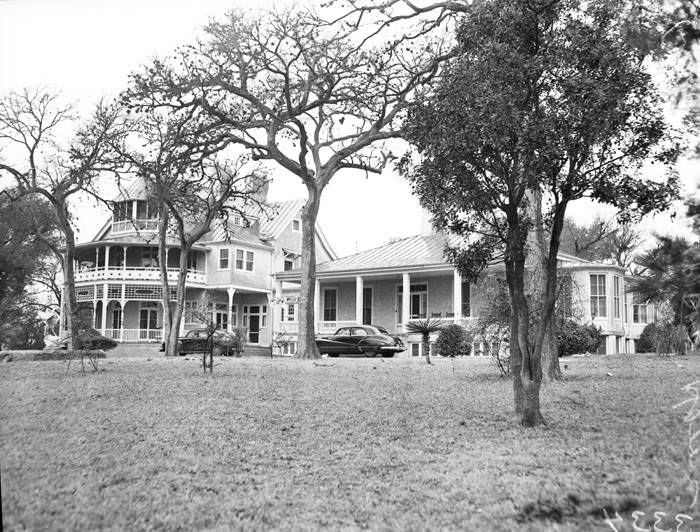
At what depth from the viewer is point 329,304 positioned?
2895 centimetres

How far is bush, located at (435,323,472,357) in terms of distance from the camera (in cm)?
2031

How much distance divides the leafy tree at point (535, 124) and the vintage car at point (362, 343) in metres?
15.5

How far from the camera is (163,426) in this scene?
6.54 meters

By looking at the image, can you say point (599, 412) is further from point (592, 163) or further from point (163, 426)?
point (163, 426)

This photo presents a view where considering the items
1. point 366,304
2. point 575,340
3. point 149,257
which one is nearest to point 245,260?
point 149,257

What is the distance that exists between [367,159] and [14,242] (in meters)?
13.1

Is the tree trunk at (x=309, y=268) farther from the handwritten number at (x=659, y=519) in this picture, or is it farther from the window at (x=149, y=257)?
the window at (x=149, y=257)

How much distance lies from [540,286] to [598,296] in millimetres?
12533

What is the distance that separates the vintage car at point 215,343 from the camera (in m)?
22.5

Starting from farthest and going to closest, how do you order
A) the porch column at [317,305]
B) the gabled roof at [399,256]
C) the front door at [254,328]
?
the front door at [254,328]
the porch column at [317,305]
the gabled roof at [399,256]

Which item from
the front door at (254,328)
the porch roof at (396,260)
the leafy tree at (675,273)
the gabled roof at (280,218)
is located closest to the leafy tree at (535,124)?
the leafy tree at (675,273)

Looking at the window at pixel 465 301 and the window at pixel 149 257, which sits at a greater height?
the window at pixel 149 257

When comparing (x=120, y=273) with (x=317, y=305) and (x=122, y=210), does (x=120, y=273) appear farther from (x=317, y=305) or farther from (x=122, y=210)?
(x=122, y=210)

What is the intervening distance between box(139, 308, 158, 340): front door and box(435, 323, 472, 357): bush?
11256 millimetres
